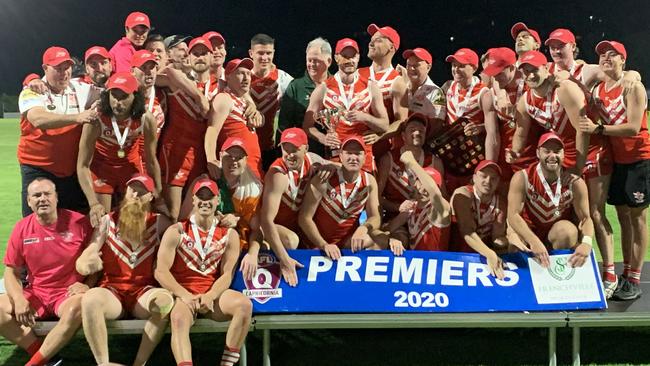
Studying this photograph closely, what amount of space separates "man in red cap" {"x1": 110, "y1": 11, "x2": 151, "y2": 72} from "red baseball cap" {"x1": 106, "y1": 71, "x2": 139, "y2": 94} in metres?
0.85

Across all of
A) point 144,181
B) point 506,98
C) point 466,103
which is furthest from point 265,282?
point 506,98

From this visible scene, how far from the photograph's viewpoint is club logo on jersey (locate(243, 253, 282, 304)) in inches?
155

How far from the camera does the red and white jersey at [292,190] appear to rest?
4152 millimetres

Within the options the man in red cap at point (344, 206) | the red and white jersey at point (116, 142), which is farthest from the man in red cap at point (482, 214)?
the red and white jersey at point (116, 142)

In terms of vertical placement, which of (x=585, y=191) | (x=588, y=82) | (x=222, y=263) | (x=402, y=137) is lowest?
(x=222, y=263)

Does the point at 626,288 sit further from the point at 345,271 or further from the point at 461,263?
the point at 345,271

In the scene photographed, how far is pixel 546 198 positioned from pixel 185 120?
217cm

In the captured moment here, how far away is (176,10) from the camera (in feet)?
74.7

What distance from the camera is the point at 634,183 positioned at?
4.44 metres

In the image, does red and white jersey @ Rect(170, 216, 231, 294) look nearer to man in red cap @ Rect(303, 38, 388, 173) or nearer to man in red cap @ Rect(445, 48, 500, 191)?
man in red cap @ Rect(303, 38, 388, 173)

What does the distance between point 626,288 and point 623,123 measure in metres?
0.97

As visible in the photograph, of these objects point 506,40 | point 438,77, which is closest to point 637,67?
point 506,40

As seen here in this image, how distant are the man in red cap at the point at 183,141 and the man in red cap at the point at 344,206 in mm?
852

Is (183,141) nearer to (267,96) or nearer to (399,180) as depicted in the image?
(267,96)
